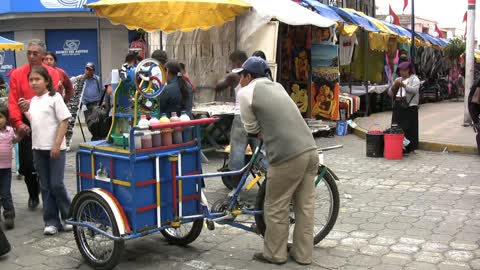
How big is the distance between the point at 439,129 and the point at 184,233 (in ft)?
30.5

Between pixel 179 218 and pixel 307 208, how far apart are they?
103 centimetres

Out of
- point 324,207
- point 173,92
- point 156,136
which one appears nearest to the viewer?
point 156,136

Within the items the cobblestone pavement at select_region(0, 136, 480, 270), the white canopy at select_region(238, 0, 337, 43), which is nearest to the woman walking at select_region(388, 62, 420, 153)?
the white canopy at select_region(238, 0, 337, 43)

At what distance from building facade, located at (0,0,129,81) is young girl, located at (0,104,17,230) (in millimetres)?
10615

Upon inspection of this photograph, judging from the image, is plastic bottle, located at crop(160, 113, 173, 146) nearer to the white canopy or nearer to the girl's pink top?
the girl's pink top

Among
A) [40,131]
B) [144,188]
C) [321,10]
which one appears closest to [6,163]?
[40,131]

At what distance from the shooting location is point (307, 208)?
4.31 meters

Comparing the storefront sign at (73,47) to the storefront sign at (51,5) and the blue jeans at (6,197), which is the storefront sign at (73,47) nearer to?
the storefront sign at (51,5)

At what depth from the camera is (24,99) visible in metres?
5.56

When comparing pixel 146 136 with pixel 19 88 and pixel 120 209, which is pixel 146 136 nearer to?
pixel 120 209

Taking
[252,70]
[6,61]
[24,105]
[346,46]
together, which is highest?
[346,46]

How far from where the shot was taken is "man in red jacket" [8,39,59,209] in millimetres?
5461

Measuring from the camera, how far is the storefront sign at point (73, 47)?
1655 cm

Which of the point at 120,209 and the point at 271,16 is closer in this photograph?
the point at 120,209
